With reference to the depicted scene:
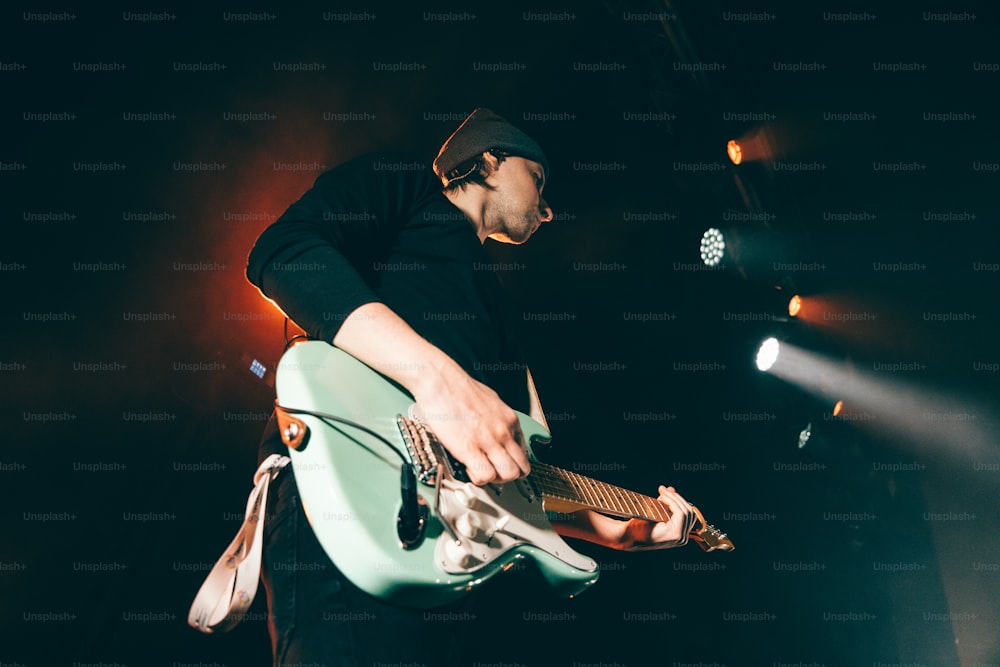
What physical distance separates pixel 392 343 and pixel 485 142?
140 cm

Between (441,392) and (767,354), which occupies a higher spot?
(767,354)

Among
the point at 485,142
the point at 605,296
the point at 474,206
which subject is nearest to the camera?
the point at 474,206

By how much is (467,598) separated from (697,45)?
403cm

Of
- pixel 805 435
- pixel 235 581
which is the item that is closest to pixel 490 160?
pixel 235 581

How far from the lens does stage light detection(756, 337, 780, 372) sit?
16.7 ft

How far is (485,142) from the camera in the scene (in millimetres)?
2336

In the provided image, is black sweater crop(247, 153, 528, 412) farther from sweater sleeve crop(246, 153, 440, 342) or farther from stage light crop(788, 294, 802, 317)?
stage light crop(788, 294, 802, 317)

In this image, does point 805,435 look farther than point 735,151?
Yes

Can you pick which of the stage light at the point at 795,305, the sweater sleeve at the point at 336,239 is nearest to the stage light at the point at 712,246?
the stage light at the point at 795,305

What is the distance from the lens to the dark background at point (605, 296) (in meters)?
2.44

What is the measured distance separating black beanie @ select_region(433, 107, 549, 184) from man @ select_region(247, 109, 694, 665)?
1.79 ft

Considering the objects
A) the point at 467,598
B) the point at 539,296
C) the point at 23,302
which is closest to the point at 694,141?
the point at 539,296

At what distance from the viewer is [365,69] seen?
10.8 ft

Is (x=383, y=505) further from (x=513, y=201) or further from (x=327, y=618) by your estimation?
(x=513, y=201)
